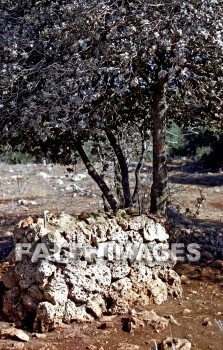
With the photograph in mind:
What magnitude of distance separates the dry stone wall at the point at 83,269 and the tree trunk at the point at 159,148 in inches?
48.4

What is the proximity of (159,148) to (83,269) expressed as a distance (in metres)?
2.00

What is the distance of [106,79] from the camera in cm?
561

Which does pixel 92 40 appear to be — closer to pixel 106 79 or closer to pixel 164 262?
pixel 106 79

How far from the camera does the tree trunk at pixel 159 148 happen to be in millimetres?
5984

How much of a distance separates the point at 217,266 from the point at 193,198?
8.40 m

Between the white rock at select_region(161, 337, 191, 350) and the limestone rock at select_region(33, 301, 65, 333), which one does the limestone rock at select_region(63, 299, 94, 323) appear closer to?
the limestone rock at select_region(33, 301, 65, 333)

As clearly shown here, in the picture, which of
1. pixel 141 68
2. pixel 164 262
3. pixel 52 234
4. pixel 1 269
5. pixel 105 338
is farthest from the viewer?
pixel 1 269

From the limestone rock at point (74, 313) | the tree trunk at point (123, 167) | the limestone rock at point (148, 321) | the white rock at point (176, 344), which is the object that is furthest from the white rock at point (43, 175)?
the white rock at point (176, 344)

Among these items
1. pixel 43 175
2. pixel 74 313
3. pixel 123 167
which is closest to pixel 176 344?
pixel 74 313

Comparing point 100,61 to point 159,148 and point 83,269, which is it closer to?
point 159,148

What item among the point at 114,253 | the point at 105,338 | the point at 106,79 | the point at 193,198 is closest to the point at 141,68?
the point at 106,79

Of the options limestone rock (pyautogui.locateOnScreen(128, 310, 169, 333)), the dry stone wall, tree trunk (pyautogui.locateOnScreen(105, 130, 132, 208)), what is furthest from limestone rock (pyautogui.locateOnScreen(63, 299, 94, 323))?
tree trunk (pyautogui.locateOnScreen(105, 130, 132, 208))

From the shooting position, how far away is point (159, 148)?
6.09 metres

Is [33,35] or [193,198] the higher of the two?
[33,35]
